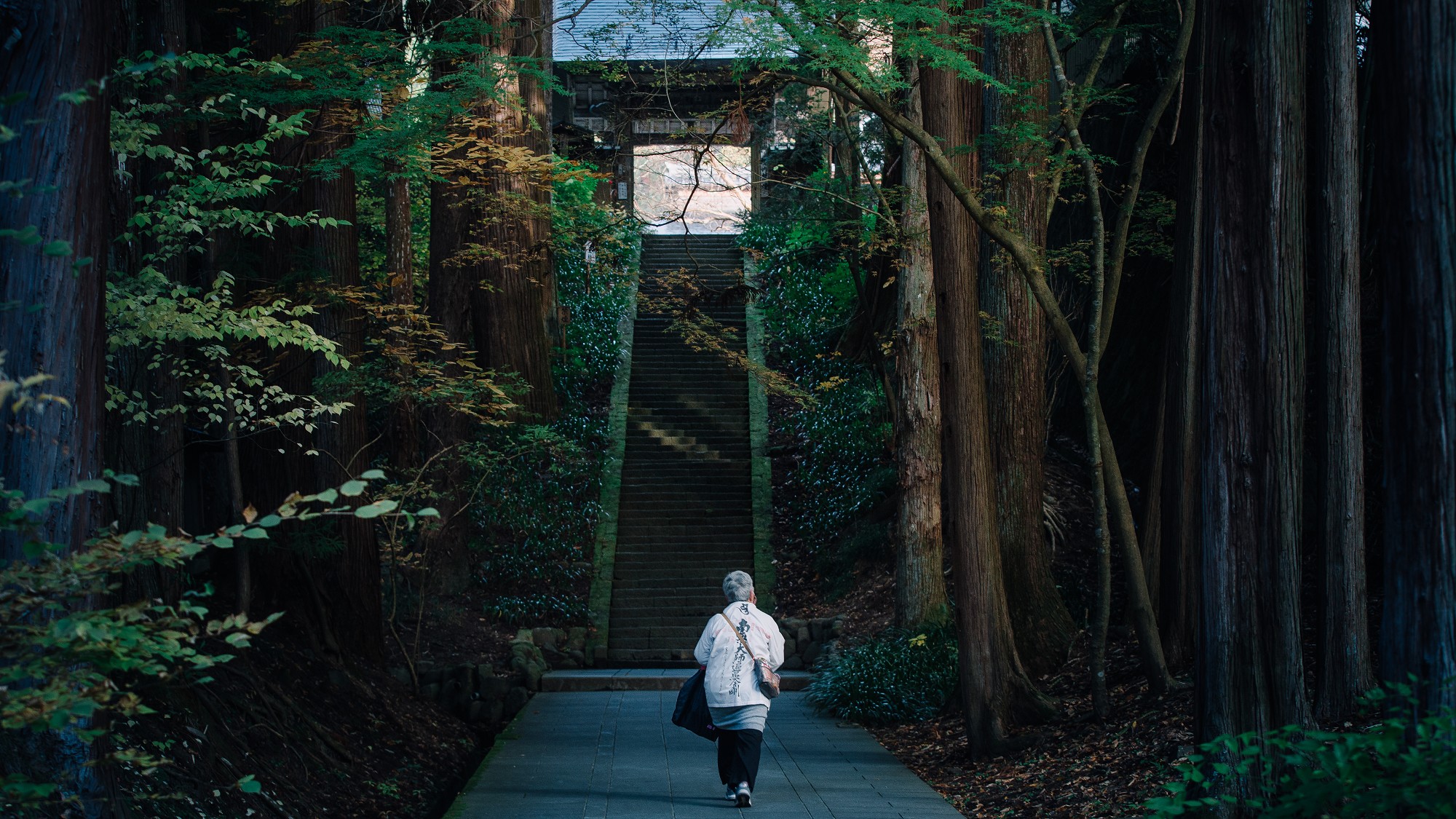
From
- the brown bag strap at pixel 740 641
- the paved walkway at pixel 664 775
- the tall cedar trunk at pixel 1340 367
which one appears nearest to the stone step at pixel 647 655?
the paved walkway at pixel 664 775

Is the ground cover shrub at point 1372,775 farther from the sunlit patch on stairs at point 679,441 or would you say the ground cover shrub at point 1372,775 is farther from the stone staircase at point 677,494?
the sunlit patch on stairs at point 679,441

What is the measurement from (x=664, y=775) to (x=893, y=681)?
3.39m

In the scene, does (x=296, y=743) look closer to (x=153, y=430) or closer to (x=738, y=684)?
(x=153, y=430)

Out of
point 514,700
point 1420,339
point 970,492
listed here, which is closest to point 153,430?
point 514,700

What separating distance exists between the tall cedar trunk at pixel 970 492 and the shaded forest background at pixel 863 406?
0.03m

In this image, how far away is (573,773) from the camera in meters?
8.61

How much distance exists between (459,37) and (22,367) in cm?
739

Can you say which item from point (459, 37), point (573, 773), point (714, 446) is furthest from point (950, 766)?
point (714, 446)

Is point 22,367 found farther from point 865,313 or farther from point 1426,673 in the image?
point 865,313

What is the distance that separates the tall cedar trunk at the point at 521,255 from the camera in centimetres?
1400

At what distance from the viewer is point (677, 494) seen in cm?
1938

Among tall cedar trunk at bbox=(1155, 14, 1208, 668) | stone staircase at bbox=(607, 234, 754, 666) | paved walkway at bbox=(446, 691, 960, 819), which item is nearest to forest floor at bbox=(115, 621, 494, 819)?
paved walkway at bbox=(446, 691, 960, 819)

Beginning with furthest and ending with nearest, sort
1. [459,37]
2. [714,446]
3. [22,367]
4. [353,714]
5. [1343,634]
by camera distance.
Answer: [714,446]
[459,37]
[353,714]
[1343,634]
[22,367]

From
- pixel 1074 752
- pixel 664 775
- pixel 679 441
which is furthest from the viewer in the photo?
pixel 679 441
